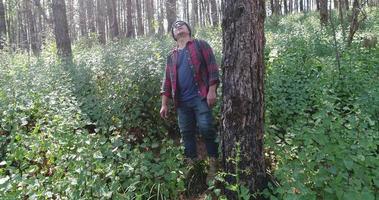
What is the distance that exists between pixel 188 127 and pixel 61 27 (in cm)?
885

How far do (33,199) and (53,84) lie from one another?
430 centimetres

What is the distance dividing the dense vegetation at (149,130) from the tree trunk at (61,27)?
11.1 feet

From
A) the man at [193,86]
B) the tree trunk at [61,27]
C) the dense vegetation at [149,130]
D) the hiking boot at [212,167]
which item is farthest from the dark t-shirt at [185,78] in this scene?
Answer: the tree trunk at [61,27]

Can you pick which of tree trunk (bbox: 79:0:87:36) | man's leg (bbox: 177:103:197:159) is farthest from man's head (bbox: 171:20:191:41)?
tree trunk (bbox: 79:0:87:36)

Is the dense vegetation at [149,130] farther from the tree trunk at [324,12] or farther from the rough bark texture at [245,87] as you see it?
the tree trunk at [324,12]

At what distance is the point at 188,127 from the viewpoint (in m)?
4.74

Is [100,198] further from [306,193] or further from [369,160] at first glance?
[369,160]

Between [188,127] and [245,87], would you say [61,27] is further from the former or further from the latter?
[245,87]

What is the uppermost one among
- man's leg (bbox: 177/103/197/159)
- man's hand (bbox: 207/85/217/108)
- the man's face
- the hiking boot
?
the man's face

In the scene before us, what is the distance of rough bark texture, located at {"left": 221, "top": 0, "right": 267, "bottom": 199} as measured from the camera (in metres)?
3.61

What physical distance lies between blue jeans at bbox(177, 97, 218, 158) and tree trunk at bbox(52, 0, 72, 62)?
8106 millimetres

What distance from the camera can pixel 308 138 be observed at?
332 cm

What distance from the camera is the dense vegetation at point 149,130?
10.7 feet

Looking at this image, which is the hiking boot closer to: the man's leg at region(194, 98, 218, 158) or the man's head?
the man's leg at region(194, 98, 218, 158)
